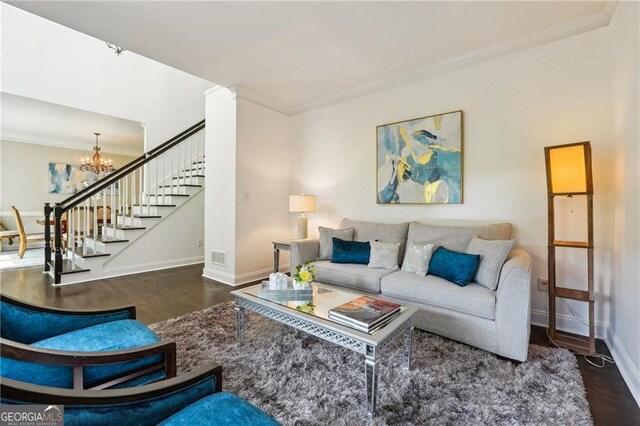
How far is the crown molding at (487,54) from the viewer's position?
7.93 ft

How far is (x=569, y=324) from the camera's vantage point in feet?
8.24

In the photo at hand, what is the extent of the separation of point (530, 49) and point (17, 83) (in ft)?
22.4

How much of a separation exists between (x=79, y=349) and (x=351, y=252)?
2.35 metres

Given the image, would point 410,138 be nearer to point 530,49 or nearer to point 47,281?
point 530,49

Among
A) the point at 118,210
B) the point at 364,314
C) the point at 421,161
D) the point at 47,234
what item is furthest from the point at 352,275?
the point at 118,210

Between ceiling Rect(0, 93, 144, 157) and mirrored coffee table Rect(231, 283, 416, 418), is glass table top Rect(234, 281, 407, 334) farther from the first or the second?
ceiling Rect(0, 93, 144, 157)

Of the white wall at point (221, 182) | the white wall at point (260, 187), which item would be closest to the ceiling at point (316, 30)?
the white wall at point (221, 182)

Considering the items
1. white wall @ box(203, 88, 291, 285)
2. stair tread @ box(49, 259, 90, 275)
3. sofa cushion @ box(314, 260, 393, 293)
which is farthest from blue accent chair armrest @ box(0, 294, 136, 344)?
stair tread @ box(49, 259, 90, 275)

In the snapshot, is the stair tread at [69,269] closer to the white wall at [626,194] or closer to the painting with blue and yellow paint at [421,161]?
the painting with blue and yellow paint at [421,161]

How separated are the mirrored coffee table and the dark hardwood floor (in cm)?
100

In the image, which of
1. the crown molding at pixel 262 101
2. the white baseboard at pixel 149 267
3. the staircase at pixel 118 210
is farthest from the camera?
the white baseboard at pixel 149 267

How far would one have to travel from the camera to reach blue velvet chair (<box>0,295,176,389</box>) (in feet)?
3.41

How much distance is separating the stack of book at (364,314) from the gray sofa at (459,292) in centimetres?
62

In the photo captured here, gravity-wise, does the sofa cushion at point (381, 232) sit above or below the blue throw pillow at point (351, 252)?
above
